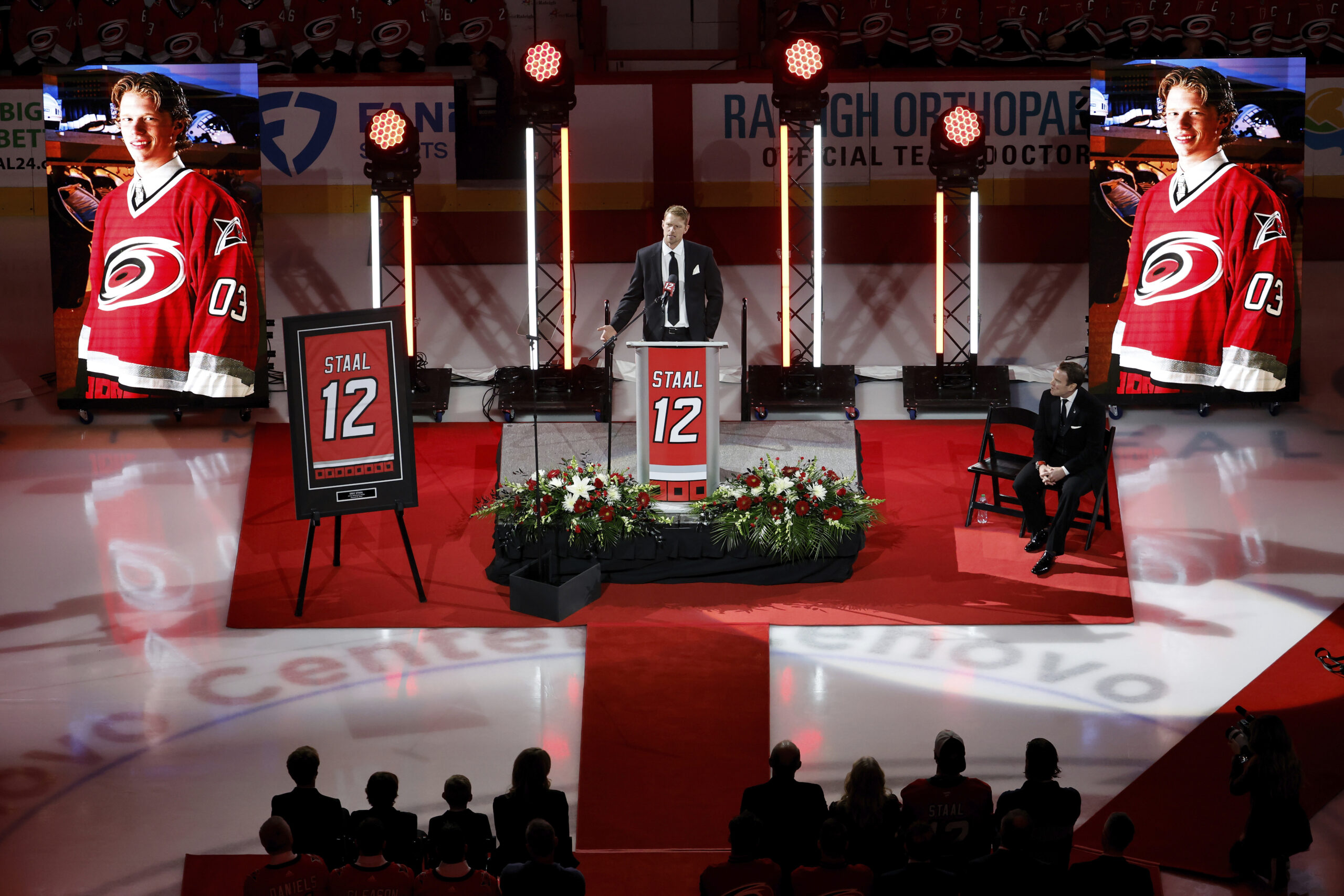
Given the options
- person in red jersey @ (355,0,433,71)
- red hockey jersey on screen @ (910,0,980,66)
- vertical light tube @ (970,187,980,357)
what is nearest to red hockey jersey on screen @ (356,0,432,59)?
person in red jersey @ (355,0,433,71)

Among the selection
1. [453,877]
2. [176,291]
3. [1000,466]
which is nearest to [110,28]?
[176,291]

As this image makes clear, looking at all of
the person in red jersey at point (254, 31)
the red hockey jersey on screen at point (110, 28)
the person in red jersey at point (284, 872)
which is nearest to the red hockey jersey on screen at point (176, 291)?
the person in red jersey at point (254, 31)

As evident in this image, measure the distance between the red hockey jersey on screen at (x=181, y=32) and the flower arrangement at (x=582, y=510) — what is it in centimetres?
671

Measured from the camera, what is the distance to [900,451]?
31.0 feet

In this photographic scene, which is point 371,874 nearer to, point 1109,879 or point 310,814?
point 310,814

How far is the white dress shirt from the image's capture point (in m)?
8.58

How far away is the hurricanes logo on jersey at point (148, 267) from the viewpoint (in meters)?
9.94

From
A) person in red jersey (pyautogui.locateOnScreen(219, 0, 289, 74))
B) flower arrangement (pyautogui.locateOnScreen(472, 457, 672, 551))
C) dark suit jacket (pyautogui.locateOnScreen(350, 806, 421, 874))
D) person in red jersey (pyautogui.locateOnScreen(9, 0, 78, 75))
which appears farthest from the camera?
person in red jersey (pyautogui.locateOnScreen(9, 0, 78, 75))

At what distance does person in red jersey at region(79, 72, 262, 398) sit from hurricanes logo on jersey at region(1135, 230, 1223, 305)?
5729mm

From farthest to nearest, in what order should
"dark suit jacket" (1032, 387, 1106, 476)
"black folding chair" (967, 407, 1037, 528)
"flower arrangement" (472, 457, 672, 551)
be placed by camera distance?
"black folding chair" (967, 407, 1037, 528)
"dark suit jacket" (1032, 387, 1106, 476)
"flower arrangement" (472, 457, 672, 551)

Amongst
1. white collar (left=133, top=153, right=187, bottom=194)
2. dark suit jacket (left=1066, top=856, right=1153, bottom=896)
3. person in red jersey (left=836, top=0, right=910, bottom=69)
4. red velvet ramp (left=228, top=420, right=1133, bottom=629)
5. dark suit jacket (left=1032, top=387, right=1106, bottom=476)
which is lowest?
dark suit jacket (left=1066, top=856, right=1153, bottom=896)

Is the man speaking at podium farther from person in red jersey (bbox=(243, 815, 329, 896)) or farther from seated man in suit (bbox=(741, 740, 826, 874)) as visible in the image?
person in red jersey (bbox=(243, 815, 329, 896))

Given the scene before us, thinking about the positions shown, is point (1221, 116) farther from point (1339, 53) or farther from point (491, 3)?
point (491, 3)

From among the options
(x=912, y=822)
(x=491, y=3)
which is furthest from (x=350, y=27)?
(x=912, y=822)
